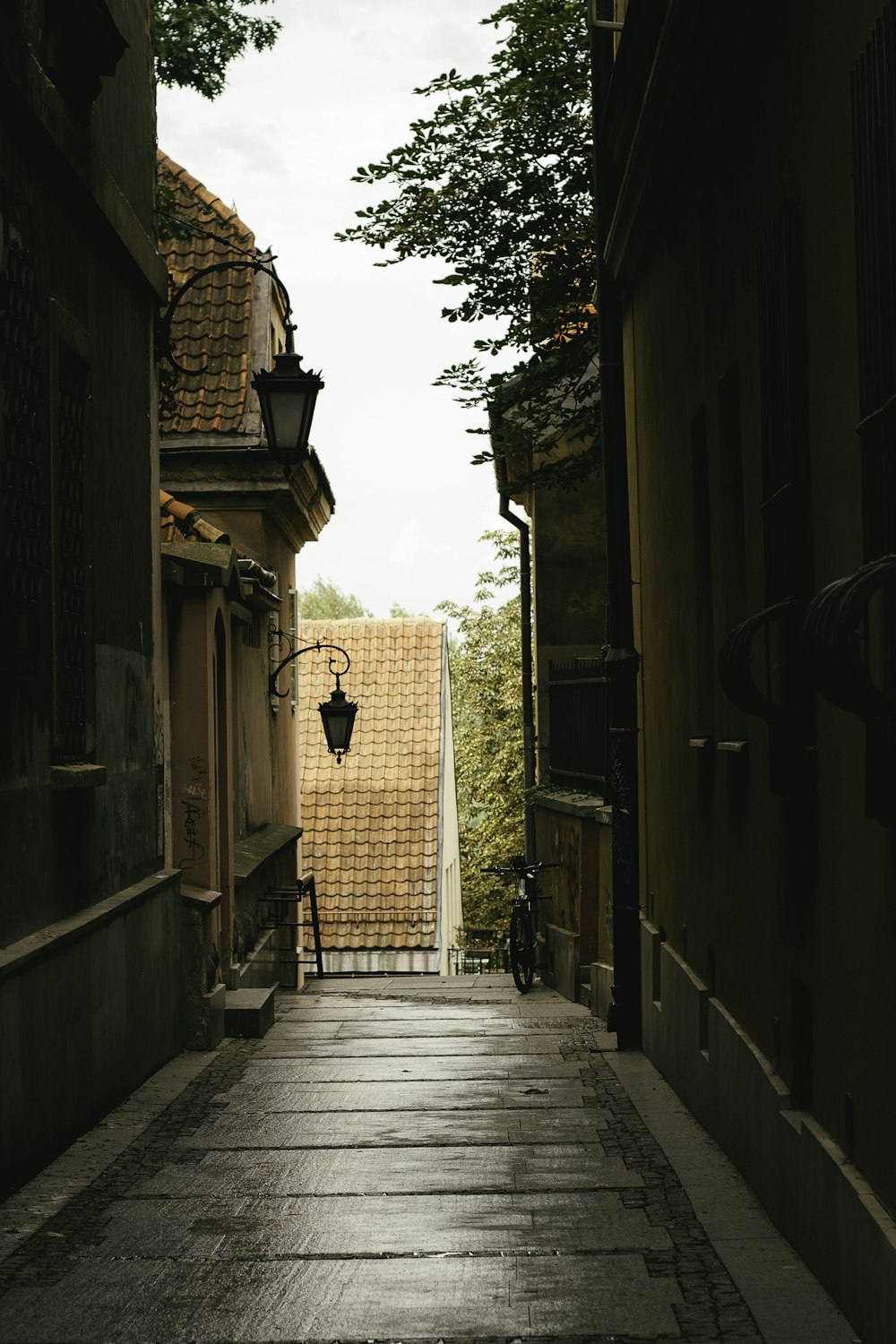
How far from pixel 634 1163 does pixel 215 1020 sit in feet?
16.8

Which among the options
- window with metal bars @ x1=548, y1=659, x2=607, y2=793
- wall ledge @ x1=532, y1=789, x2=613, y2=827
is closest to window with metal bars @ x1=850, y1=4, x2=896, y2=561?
wall ledge @ x1=532, y1=789, x2=613, y2=827

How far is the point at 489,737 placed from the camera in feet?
131

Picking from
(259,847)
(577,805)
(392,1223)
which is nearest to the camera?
(392,1223)

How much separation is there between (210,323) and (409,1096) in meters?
11.5

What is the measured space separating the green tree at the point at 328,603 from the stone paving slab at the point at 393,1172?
79237 millimetres

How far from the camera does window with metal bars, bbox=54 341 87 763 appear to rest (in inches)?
345

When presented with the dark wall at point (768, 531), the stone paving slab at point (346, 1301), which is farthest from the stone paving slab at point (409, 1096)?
the stone paving slab at point (346, 1301)

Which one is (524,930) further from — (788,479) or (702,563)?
(788,479)

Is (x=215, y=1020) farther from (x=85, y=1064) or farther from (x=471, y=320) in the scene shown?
(x=471, y=320)

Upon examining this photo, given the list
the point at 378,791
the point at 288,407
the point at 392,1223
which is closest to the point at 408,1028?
the point at 288,407

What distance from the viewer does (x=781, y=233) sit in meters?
6.19

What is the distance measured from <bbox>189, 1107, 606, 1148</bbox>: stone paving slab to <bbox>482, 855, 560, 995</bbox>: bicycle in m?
8.78

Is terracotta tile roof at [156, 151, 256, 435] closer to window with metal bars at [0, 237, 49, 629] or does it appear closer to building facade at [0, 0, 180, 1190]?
building facade at [0, 0, 180, 1190]

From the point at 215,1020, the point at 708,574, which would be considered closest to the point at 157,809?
the point at 215,1020
